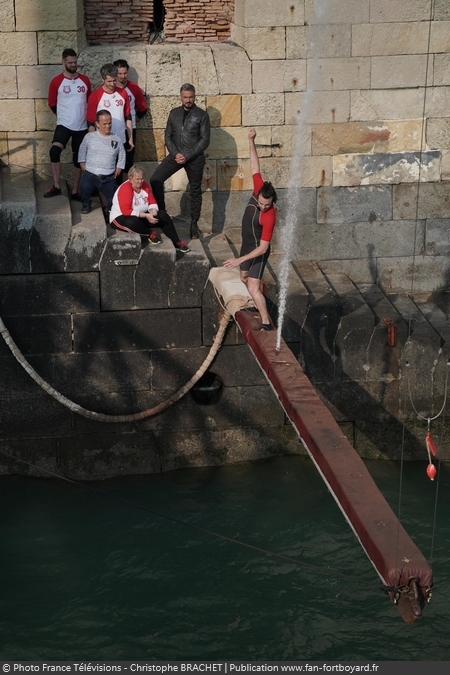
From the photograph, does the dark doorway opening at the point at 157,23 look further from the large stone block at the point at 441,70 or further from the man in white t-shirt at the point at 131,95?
the large stone block at the point at 441,70

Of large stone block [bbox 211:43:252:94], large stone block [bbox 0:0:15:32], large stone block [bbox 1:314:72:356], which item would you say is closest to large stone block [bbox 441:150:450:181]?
large stone block [bbox 211:43:252:94]

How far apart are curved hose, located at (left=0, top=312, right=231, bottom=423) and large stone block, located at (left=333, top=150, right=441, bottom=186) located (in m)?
2.80

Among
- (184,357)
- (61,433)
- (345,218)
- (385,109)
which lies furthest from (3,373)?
(385,109)

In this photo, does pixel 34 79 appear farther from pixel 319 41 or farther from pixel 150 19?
pixel 319 41

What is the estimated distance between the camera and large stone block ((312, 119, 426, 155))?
12.0m

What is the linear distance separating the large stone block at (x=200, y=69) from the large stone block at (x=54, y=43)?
1174 millimetres

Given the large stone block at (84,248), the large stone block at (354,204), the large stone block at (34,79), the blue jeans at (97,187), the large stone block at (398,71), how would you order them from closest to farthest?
the large stone block at (84,248) < the blue jeans at (97,187) < the large stone block at (34,79) < the large stone block at (398,71) < the large stone block at (354,204)

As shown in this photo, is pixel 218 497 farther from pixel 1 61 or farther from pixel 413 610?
pixel 1 61

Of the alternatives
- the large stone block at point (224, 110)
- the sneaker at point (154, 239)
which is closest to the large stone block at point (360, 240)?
the large stone block at point (224, 110)

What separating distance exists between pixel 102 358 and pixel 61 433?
87cm

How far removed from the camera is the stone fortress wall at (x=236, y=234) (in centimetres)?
1024

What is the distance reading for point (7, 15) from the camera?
11109mm

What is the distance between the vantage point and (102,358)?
412 inches

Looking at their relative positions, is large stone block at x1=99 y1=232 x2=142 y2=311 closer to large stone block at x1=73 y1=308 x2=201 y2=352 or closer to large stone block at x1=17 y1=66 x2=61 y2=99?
large stone block at x1=73 y1=308 x2=201 y2=352
